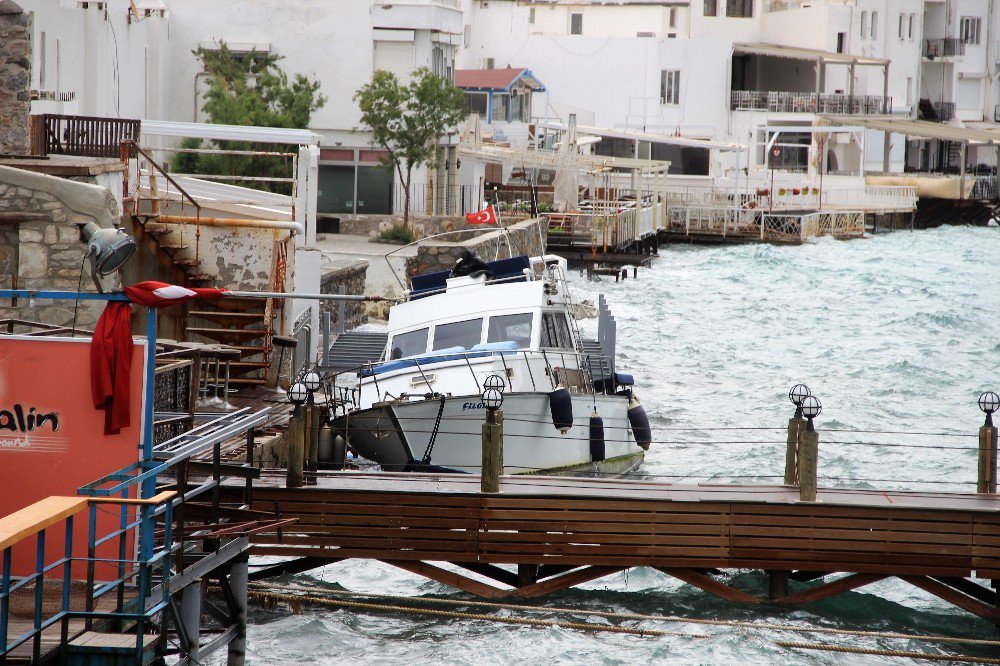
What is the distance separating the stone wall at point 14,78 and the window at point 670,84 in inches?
2340

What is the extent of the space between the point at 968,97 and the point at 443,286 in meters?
80.5

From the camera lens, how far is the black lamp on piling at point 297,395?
12586 millimetres

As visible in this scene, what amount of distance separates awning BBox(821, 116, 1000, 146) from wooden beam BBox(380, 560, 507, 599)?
6092 centimetres

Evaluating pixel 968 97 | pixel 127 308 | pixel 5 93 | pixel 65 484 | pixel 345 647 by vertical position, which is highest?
pixel 968 97

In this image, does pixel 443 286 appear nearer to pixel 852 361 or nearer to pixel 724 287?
pixel 852 361

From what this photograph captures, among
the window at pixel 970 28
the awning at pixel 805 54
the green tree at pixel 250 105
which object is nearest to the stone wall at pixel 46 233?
the green tree at pixel 250 105

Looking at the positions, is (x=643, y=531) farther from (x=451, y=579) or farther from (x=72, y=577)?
(x=72, y=577)

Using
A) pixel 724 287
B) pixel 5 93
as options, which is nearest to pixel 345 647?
pixel 5 93

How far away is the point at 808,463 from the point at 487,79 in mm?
51663

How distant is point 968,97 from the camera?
9300 cm

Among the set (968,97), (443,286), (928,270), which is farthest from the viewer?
(968,97)

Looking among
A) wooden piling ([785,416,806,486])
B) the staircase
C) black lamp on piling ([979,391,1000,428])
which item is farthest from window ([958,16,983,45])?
black lamp on piling ([979,391,1000,428])

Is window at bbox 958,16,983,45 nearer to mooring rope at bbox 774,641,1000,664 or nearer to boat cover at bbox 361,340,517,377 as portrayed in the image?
boat cover at bbox 361,340,517,377

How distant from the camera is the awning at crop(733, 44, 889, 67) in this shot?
74.4 meters
